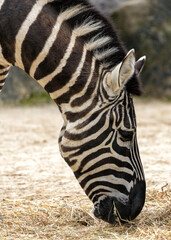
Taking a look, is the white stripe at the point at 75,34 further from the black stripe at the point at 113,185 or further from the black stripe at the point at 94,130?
the black stripe at the point at 113,185

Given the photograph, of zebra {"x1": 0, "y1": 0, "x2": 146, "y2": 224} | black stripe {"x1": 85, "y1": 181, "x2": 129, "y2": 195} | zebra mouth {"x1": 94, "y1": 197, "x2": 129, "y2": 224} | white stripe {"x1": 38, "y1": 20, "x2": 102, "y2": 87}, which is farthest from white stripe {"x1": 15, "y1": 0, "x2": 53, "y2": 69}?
zebra mouth {"x1": 94, "y1": 197, "x2": 129, "y2": 224}

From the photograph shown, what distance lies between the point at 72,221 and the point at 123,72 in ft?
4.99

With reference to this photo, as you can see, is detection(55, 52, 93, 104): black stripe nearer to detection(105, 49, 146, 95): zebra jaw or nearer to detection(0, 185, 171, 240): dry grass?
detection(105, 49, 146, 95): zebra jaw

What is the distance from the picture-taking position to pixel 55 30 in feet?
12.1

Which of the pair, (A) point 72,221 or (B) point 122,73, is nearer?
(B) point 122,73

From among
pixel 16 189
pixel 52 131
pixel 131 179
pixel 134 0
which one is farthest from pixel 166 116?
pixel 131 179

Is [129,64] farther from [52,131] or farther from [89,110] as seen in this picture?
[52,131]

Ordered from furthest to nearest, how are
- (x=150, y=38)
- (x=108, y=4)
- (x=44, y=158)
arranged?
(x=150, y=38)
(x=108, y=4)
(x=44, y=158)

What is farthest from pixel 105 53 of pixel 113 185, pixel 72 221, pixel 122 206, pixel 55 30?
pixel 72 221

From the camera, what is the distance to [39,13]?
3.72 meters

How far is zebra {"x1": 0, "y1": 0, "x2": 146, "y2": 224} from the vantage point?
11.9ft

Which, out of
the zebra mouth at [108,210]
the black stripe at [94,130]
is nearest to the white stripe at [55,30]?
the black stripe at [94,130]

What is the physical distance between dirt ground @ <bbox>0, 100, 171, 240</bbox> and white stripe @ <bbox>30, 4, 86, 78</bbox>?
1.39 metres

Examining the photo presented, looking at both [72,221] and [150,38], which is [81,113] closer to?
[72,221]
